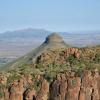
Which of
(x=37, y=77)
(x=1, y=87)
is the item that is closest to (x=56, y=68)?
(x=37, y=77)

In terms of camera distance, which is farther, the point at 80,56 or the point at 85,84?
the point at 80,56

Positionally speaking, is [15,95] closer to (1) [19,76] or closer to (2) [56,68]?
(1) [19,76]

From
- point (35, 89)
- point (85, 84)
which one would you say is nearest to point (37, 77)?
point (35, 89)

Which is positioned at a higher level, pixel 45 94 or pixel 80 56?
pixel 80 56

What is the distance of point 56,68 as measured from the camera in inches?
2044

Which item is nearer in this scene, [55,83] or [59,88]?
[59,88]

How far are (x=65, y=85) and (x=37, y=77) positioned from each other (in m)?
3.25

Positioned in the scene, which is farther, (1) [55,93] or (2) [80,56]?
(2) [80,56]

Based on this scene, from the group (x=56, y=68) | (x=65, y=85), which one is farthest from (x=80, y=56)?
(x=65, y=85)

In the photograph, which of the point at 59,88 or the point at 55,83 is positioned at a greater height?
the point at 55,83

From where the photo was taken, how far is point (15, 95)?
4900 cm

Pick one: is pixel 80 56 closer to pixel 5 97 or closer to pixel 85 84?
pixel 85 84

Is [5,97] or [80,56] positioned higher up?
[80,56]

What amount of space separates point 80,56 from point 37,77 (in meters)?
6.81
